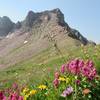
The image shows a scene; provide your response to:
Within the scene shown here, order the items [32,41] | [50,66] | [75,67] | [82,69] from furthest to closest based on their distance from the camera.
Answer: [32,41]
[50,66]
[82,69]
[75,67]

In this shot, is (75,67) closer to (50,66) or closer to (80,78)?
(80,78)

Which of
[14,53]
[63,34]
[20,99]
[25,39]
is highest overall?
[25,39]

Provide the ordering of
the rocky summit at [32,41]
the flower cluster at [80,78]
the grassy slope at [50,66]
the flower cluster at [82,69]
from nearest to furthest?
1. the flower cluster at [80,78]
2. the flower cluster at [82,69]
3. the grassy slope at [50,66]
4. the rocky summit at [32,41]

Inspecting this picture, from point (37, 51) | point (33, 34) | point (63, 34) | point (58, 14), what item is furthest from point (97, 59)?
point (58, 14)

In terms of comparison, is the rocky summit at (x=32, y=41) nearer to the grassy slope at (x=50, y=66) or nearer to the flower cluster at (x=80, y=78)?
the grassy slope at (x=50, y=66)

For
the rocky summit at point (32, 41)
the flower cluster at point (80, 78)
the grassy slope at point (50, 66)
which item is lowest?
the flower cluster at point (80, 78)

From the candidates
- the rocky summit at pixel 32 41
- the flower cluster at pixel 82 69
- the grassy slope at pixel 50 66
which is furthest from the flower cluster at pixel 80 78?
the rocky summit at pixel 32 41

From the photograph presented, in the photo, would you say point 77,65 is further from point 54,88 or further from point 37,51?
point 37,51

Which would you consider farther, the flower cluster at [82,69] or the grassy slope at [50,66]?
the grassy slope at [50,66]

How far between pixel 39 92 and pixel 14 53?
159028 mm

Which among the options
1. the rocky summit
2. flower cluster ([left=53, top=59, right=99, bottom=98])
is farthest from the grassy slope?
the rocky summit

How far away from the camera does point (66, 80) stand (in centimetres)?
1011

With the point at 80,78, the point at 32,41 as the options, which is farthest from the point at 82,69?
the point at 32,41

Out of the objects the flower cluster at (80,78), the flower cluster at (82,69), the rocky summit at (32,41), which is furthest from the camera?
the rocky summit at (32,41)
